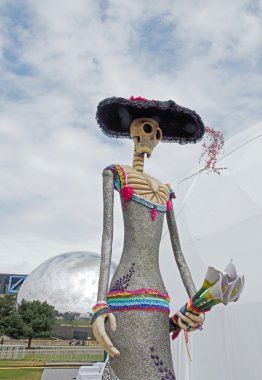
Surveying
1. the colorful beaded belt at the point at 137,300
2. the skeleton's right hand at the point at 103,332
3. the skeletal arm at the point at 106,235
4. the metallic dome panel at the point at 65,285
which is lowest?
the skeleton's right hand at the point at 103,332

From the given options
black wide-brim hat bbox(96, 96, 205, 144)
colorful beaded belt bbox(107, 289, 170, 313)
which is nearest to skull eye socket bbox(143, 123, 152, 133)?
black wide-brim hat bbox(96, 96, 205, 144)

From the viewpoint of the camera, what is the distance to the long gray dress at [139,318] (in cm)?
425

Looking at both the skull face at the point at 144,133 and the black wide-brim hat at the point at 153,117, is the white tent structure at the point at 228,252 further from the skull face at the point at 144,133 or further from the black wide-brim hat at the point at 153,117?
the skull face at the point at 144,133

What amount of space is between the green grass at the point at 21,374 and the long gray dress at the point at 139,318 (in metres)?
12.5

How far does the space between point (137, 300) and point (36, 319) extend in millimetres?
24517

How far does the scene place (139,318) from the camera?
14.2ft

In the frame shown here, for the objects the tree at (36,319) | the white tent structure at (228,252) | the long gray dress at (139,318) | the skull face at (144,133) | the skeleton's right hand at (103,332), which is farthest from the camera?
the tree at (36,319)

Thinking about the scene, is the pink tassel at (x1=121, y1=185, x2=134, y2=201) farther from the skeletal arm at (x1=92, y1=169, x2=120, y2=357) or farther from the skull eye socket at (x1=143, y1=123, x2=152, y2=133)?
the skull eye socket at (x1=143, y1=123, x2=152, y2=133)

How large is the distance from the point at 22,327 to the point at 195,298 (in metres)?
24.9

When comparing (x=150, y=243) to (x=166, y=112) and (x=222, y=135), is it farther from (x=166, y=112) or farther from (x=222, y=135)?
(x=222, y=135)

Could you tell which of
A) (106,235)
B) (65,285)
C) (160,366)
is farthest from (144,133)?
(65,285)

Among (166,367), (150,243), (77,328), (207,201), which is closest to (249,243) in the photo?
(207,201)

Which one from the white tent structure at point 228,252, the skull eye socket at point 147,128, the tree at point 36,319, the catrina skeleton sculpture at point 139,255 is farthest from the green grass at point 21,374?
the skull eye socket at point 147,128

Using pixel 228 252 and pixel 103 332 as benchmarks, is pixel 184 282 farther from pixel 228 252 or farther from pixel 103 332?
pixel 228 252
